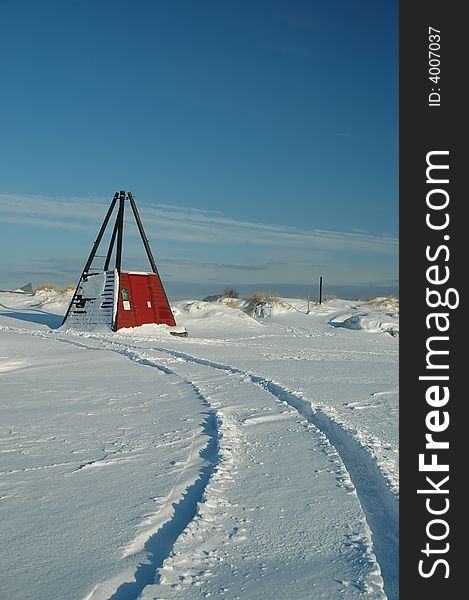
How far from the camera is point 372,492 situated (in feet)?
13.1

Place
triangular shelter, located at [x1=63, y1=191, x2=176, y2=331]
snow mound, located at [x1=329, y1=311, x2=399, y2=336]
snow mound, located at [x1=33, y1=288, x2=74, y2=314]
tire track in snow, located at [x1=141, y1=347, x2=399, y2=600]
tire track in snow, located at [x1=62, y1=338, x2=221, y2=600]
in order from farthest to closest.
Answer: snow mound, located at [x1=33, y1=288, x2=74, y2=314] < snow mound, located at [x1=329, y1=311, x2=399, y2=336] < triangular shelter, located at [x1=63, y1=191, x2=176, y2=331] < tire track in snow, located at [x1=141, y1=347, x2=399, y2=600] < tire track in snow, located at [x1=62, y1=338, x2=221, y2=600]

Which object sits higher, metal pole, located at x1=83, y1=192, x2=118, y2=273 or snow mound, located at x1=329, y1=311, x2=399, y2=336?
metal pole, located at x1=83, y1=192, x2=118, y2=273

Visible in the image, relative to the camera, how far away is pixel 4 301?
109 feet

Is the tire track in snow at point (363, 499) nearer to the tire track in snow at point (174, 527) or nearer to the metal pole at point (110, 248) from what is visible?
the tire track in snow at point (174, 527)

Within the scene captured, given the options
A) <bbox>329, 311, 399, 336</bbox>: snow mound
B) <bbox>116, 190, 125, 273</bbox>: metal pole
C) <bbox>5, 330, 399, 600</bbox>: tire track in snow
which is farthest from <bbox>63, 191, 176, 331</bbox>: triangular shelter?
<bbox>5, 330, 399, 600</bbox>: tire track in snow

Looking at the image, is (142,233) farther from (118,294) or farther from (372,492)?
(372,492)

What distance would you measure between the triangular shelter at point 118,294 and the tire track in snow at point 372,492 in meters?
13.4

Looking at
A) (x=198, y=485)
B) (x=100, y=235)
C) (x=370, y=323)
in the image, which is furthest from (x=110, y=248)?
(x=198, y=485)

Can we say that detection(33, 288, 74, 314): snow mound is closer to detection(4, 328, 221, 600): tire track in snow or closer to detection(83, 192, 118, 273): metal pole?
detection(83, 192, 118, 273): metal pole

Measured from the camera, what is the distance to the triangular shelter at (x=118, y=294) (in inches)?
783

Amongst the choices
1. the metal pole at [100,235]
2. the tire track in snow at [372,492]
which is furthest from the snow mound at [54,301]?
the tire track in snow at [372,492]

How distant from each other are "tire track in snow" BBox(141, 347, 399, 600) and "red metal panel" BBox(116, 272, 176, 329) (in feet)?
43.8

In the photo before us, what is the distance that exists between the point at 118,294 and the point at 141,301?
92 centimetres

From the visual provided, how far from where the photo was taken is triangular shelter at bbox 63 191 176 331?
1989 cm
